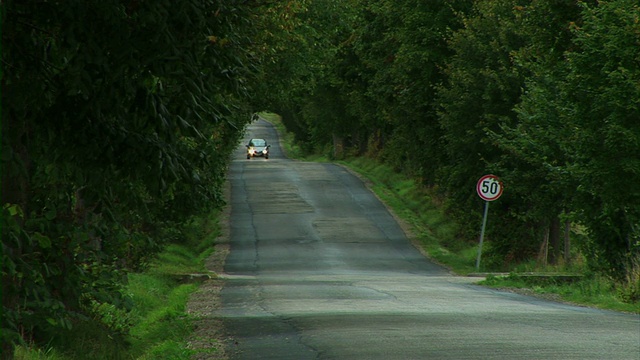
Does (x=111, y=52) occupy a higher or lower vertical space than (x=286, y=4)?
lower

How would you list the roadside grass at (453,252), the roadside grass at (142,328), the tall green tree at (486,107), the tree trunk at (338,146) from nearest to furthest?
1. the roadside grass at (142,328)
2. the roadside grass at (453,252)
3. the tall green tree at (486,107)
4. the tree trunk at (338,146)

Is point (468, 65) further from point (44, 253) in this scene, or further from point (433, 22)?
point (44, 253)

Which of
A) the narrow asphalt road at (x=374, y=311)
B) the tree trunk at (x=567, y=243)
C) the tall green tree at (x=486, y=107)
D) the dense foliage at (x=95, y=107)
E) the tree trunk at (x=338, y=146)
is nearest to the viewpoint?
the dense foliage at (x=95, y=107)

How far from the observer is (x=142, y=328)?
15.9 m

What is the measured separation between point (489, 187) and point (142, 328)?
18428 mm

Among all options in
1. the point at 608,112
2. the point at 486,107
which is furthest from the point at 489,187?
the point at 608,112

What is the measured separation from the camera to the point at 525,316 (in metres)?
15.6

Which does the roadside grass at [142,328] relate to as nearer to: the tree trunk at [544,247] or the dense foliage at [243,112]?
the dense foliage at [243,112]

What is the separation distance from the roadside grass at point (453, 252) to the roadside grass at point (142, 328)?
7662 mm

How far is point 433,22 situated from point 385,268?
11.2m

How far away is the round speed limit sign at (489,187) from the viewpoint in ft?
107

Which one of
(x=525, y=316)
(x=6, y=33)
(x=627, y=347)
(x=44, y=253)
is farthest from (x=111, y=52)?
(x=525, y=316)

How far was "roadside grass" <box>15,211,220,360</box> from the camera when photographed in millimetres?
11383

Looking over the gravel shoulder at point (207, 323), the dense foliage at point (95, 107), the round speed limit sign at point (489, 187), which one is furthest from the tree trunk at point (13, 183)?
the round speed limit sign at point (489, 187)
